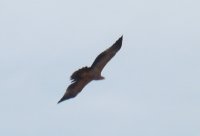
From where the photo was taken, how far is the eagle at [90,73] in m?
26.6

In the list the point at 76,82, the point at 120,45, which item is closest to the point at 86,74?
the point at 76,82

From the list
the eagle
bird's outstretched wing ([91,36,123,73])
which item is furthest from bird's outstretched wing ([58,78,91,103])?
bird's outstretched wing ([91,36,123,73])

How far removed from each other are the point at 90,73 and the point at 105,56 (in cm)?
161

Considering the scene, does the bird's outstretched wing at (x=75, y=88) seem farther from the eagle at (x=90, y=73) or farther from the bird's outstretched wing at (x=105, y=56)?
the bird's outstretched wing at (x=105, y=56)

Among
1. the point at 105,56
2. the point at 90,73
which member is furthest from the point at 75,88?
the point at 105,56

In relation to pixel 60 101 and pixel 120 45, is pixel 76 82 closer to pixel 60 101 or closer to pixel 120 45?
pixel 60 101

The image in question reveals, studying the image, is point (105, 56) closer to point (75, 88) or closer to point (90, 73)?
point (90, 73)

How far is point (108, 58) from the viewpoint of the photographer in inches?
1127

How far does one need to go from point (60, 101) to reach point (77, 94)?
1422mm

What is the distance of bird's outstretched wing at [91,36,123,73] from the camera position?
2777cm

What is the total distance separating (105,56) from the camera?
2844cm

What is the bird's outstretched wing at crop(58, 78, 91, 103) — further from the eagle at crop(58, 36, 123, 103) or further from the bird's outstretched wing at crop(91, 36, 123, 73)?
the bird's outstretched wing at crop(91, 36, 123, 73)

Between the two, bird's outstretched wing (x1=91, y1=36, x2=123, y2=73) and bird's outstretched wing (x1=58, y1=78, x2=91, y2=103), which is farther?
bird's outstretched wing (x1=91, y1=36, x2=123, y2=73)

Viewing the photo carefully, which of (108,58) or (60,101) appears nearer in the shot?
(60,101)
